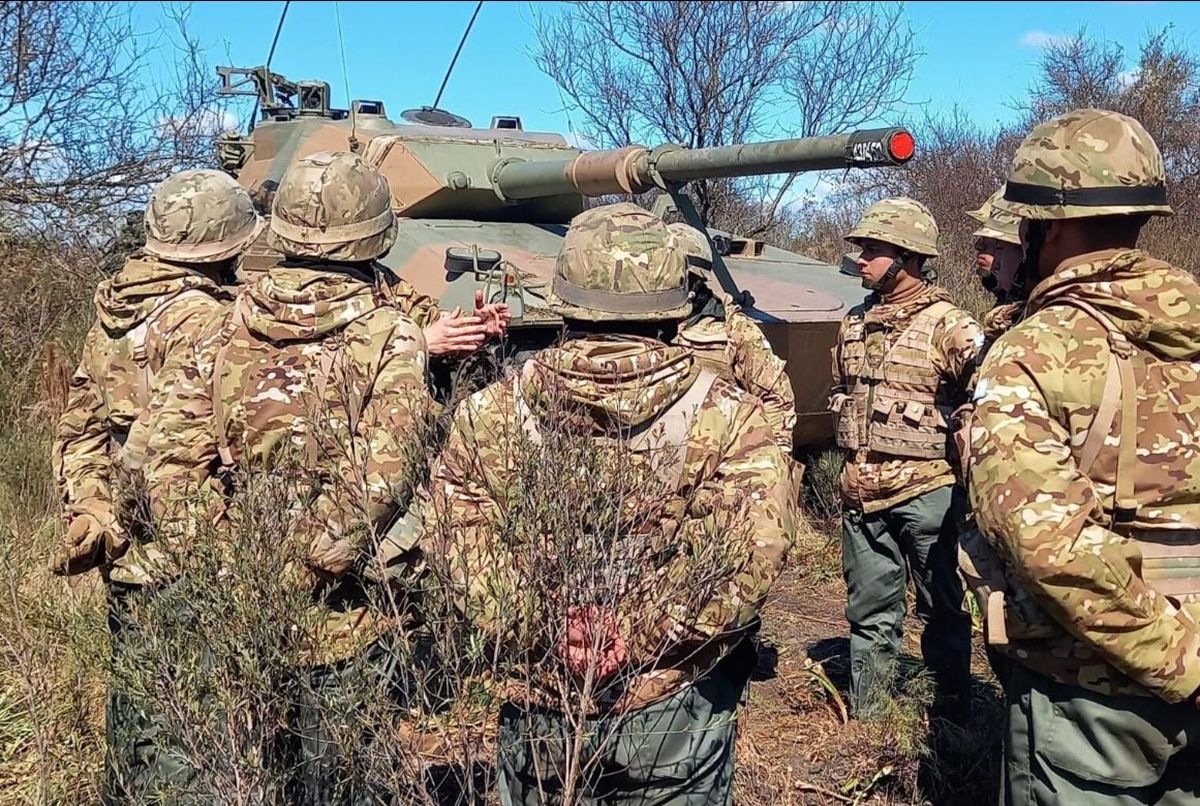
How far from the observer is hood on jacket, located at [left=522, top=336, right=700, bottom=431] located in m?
2.32

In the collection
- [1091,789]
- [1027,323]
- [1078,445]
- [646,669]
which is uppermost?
[1027,323]

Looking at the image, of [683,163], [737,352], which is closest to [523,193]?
[683,163]

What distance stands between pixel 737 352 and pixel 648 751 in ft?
9.46

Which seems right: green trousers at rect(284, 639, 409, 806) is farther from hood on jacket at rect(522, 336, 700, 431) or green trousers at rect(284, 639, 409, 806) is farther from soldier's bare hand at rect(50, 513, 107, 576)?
soldier's bare hand at rect(50, 513, 107, 576)

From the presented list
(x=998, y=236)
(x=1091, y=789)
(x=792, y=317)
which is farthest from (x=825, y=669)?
(x=1091, y=789)

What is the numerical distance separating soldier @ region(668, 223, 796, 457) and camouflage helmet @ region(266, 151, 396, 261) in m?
2.07

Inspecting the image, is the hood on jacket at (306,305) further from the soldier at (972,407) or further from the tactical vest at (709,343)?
the tactical vest at (709,343)

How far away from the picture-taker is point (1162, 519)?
233 cm

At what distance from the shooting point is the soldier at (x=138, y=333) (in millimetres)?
3307

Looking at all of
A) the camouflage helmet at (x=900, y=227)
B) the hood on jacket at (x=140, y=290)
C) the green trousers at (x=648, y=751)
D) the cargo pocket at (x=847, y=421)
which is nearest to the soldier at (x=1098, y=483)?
the green trousers at (x=648, y=751)

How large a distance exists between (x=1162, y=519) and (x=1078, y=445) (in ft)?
0.75

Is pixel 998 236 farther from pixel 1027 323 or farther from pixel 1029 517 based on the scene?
pixel 1029 517

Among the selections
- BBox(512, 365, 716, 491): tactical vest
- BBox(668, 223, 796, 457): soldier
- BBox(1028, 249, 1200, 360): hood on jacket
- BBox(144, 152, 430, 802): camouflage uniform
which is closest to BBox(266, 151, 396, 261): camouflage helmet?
BBox(144, 152, 430, 802): camouflage uniform

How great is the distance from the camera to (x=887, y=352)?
454cm
